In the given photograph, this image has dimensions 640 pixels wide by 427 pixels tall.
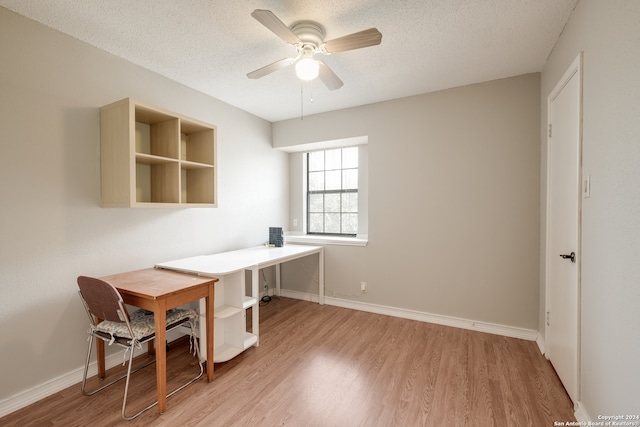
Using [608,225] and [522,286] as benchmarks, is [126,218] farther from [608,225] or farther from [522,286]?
[522,286]

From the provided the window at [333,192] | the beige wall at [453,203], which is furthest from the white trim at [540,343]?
the window at [333,192]

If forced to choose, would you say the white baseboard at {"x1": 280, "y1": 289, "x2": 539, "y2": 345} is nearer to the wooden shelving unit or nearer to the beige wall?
the beige wall

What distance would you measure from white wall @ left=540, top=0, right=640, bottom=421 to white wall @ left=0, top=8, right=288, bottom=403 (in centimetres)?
321

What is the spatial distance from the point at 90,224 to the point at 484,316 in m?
3.71

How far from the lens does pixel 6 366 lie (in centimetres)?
179

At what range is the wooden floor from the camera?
1732 millimetres

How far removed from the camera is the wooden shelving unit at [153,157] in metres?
2.09

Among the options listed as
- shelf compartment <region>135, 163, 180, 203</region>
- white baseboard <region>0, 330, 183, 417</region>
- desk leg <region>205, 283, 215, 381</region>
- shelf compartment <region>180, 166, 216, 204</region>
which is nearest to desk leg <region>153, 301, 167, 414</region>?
desk leg <region>205, 283, 215, 381</region>

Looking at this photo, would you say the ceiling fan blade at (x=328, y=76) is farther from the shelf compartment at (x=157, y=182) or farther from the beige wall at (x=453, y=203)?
the shelf compartment at (x=157, y=182)

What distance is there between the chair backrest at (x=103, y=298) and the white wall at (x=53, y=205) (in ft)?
1.31

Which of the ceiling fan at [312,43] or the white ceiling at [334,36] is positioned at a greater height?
the white ceiling at [334,36]

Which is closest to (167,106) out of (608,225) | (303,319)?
(303,319)

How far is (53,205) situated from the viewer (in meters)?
2.00

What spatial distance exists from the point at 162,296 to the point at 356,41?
6.61 ft
